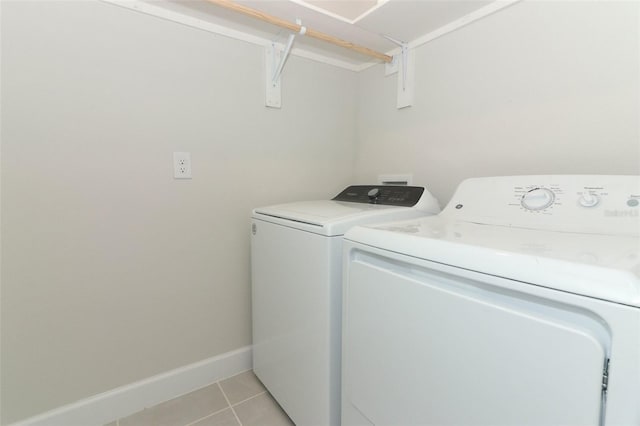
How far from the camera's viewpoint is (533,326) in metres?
0.56

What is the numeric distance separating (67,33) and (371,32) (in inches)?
52.0

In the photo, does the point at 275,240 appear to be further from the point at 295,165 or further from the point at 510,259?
the point at 510,259

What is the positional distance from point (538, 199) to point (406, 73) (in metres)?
1.02

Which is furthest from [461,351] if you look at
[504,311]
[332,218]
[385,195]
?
[385,195]

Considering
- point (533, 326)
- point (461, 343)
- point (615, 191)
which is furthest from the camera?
point (615, 191)

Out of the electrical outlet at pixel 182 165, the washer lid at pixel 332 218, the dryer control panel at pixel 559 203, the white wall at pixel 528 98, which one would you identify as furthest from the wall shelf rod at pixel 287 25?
the dryer control panel at pixel 559 203

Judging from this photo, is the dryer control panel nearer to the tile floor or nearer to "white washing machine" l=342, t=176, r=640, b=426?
"white washing machine" l=342, t=176, r=640, b=426

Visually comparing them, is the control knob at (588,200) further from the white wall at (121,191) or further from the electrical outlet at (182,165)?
the electrical outlet at (182,165)

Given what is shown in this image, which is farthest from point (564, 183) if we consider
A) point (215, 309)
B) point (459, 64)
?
point (215, 309)

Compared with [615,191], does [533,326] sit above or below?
below

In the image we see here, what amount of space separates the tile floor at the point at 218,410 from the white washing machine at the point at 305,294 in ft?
0.25

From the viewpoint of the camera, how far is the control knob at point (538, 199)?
37.0 inches

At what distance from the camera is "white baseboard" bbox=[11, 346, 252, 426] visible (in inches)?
50.1

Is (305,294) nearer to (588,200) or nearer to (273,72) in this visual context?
(588,200)
